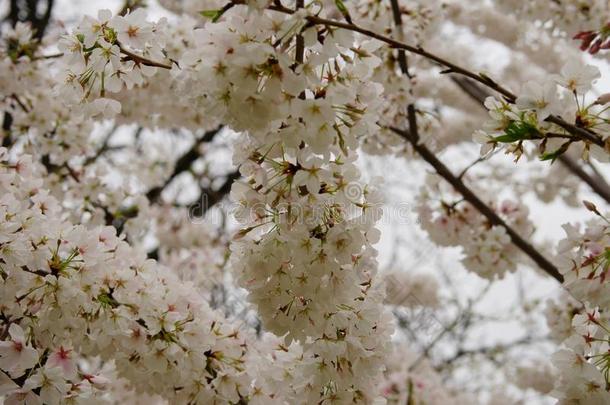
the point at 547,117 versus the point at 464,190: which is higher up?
the point at 464,190

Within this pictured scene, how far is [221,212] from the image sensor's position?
21.6 feet

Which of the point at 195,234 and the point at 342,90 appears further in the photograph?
the point at 195,234

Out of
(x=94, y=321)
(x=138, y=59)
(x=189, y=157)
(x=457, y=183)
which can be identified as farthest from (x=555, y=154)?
(x=189, y=157)

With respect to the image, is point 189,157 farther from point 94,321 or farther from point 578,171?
point 94,321

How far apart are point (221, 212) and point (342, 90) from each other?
5107 millimetres

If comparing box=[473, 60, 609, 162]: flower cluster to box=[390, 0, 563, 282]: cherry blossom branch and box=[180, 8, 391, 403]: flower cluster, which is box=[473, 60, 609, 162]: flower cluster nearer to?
box=[180, 8, 391, 403]: flower cluster

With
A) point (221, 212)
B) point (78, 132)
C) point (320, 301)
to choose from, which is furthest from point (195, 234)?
point (320, 301)

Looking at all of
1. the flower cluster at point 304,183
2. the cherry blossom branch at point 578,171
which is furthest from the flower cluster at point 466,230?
the flower cluster at point 304,183

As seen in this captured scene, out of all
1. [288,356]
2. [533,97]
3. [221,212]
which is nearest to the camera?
[533,97]

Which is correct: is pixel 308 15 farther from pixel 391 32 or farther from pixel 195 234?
pixel 195 234

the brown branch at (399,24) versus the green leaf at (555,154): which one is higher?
the brown branch at (399,24)

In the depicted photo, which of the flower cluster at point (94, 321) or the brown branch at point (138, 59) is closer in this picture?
the brown branch at point (138, 59)

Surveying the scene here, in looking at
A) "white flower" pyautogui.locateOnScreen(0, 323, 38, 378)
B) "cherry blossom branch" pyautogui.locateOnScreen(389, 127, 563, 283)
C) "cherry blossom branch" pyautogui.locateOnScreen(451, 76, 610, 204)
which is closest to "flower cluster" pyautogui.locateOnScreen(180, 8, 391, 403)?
"white flower" pyautogui.locateOnScreen(0, 323, 38, 378)

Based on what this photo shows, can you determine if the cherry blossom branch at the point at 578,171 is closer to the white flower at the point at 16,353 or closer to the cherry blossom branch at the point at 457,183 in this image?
the cherry blossom branch at the point at 457,183
